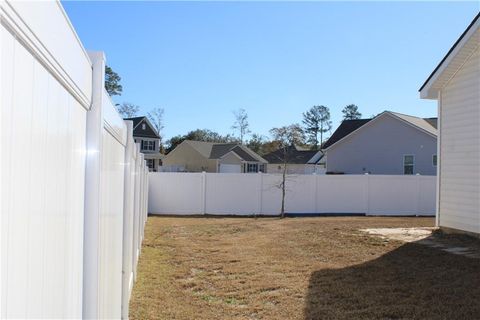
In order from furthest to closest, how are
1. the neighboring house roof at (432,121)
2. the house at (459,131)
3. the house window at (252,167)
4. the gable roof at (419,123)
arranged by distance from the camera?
the house window at (252,167), the neighboring house roof at (432,121), the gable roof at (419,123), the house at (459,131)

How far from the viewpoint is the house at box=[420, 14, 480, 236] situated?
10.7m

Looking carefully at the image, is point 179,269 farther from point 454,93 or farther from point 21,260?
point 454,93

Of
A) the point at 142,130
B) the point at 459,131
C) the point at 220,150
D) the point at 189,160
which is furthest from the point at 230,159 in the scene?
the point at 459,131

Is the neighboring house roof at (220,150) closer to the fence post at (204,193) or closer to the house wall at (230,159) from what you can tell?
the house wall at (230,159)

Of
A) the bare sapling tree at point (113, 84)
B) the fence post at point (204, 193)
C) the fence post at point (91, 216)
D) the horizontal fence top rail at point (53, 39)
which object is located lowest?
the fence post at point (204, 193)

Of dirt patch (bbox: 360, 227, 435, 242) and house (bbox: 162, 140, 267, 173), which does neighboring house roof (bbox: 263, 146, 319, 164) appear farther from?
dirt patch (bbox: 360, 227, 435, 242)

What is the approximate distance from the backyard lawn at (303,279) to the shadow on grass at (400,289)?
0.01 metres

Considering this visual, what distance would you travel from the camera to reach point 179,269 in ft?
26.6

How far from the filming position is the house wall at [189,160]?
45.8 meters

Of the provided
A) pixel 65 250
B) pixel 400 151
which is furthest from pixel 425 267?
pixel 400 151

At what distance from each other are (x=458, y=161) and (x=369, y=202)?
8.26m

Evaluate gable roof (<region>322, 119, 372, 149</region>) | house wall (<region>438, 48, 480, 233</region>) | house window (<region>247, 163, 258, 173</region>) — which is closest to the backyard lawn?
house wall (<region>438, 48, 480, 233</region>)

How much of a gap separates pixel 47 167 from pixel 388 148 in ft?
94.8

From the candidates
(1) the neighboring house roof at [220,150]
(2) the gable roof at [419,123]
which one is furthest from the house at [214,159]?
(2) the gable roof at [419,123]
